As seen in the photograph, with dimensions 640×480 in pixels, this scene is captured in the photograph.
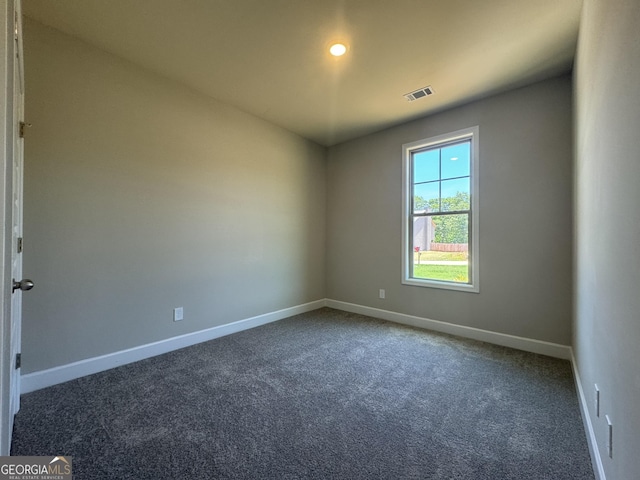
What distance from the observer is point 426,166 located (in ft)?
12.0

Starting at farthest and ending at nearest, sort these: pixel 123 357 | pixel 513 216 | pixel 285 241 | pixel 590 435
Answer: pixel 285 241 < pixel 513 216 < pixel 123 357 < pixel 590 435

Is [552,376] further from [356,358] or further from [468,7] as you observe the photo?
[468,7]

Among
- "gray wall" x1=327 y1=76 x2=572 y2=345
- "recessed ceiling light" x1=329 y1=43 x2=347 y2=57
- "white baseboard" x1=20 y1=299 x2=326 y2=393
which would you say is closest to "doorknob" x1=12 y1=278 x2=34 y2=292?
"white baseboard" x1=20 y1=299 x2=326 y2=393

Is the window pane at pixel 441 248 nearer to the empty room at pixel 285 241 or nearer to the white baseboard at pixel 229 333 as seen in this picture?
the empty room at pixel 285 241

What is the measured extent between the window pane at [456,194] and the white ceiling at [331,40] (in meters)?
0.94

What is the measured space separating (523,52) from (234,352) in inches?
150

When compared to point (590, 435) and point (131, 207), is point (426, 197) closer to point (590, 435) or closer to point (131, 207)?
point (590, 435)

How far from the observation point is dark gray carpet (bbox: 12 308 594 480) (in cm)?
140

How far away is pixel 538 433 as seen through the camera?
1.64 metres

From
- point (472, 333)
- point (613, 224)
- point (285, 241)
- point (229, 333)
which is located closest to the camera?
point (613, 224)

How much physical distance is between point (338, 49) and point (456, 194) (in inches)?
84.7

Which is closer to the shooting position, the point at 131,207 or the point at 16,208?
the point at 16,208

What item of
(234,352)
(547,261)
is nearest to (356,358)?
(234,352)

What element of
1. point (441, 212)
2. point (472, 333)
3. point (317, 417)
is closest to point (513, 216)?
point (441, 212)
